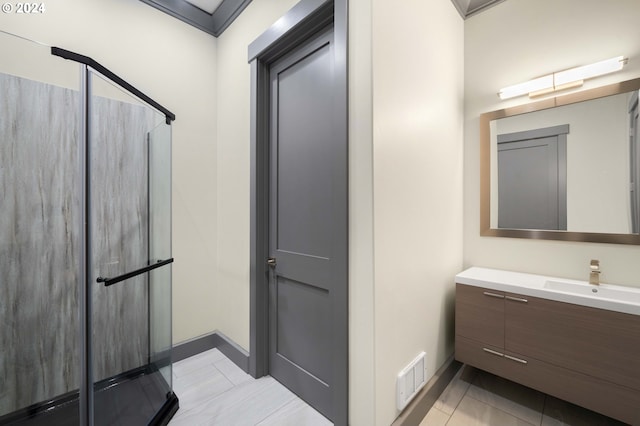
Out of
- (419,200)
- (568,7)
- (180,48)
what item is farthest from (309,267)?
(568,7)

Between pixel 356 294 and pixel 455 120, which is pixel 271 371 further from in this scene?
pixel 455 120

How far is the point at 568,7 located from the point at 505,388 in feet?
8.44

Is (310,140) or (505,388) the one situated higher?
(310,140)

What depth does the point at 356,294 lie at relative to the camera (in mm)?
1314

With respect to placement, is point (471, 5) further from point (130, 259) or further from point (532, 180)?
point (130, 259)

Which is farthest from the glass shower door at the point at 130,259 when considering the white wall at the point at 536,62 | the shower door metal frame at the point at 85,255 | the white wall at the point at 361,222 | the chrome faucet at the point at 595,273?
the chrome faucet at the point at 595,273

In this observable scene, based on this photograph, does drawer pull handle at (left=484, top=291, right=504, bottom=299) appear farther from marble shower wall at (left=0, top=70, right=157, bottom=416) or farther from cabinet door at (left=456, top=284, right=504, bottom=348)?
marble shower wall at (left=0, top=70, right=157, bottom=416)

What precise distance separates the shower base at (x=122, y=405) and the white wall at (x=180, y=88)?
0.52 metres

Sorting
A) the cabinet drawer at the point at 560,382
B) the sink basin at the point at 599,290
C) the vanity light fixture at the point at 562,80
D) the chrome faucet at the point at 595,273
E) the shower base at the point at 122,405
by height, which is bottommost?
the shower base at the point at 122,405

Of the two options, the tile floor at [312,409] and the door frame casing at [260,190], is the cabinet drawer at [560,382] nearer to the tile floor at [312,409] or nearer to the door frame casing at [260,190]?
the tile floor at [312,409]

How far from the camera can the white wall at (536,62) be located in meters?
1.57

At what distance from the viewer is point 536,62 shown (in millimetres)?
1844

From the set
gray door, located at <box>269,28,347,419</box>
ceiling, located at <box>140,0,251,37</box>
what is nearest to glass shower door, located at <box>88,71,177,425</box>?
gray door, located at <box>269,28,347,419</box>

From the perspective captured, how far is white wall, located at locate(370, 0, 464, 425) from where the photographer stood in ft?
4.21
